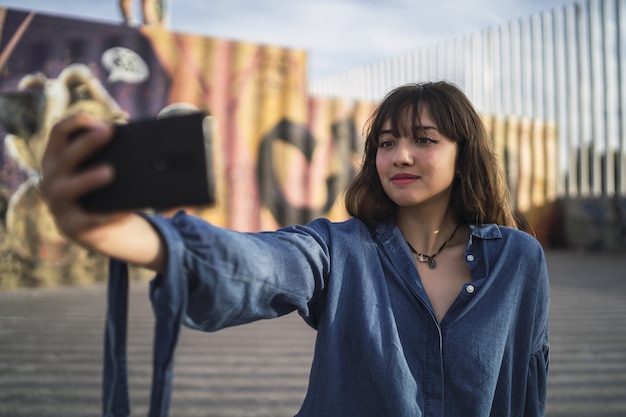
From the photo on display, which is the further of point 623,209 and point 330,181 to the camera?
point 623,209

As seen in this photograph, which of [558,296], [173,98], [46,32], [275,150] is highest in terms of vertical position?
[46,32]

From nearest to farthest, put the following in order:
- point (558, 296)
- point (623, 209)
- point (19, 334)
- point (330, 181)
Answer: point (19, 334)
point (558, 296)
point (330, 181)
point (623, 209)

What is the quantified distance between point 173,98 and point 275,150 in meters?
1.66

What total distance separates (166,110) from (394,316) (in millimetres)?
6412

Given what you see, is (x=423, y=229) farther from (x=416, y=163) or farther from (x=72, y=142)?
(x=72, y=142)

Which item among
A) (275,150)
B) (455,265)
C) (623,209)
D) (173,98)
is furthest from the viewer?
(623,209)

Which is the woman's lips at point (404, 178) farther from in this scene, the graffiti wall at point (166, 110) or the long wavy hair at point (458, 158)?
the graffiti wall at point (166, 110)

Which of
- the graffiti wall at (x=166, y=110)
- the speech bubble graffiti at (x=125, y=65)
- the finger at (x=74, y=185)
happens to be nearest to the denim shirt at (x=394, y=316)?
the finger at (x=74, y=185)

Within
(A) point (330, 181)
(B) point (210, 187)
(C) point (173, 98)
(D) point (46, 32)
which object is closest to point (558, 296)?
(A) point (330, 181)

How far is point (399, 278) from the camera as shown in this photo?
1.22 metres

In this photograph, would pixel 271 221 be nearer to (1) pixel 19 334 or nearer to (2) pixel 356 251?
(1) pixel 19 334

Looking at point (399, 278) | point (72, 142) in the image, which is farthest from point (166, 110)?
point (72, 142)

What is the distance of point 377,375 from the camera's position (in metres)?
1.12

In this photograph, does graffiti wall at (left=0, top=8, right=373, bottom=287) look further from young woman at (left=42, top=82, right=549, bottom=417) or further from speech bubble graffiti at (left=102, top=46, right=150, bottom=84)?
young woman at (left=42, top=82, right=549, bottom=417)
